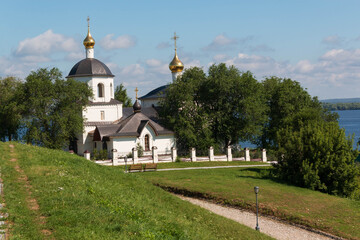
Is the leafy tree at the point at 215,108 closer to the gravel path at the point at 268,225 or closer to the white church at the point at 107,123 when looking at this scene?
the white church at the point at 107,123

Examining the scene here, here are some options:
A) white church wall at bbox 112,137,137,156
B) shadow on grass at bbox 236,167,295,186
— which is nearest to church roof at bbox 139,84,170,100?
white church wall at bbox 112,137,137,156

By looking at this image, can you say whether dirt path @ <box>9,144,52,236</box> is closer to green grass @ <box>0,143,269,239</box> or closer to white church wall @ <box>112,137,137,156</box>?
green grass @ <box>0,143,269,239</box>

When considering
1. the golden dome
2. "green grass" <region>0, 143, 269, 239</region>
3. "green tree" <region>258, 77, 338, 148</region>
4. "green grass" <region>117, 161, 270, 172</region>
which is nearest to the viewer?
"green grass" <region>0, 143, 269, 239</region>

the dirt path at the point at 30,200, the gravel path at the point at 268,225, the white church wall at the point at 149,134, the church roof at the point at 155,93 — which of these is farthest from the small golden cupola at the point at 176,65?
the dirt path at the point at 30,200

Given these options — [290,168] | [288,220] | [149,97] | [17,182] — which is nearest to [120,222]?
[17,182]

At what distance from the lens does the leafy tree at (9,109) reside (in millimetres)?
37053

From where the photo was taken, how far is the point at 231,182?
25203 millimetres

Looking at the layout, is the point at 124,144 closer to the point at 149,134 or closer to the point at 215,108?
the point at 149,134

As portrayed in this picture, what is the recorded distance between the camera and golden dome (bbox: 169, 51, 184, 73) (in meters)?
49.3

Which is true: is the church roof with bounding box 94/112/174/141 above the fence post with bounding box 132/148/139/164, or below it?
above

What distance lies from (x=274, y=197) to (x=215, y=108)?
19852 mm

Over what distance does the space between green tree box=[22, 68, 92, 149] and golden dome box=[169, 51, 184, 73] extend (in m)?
13.8

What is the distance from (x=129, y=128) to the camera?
128 ft

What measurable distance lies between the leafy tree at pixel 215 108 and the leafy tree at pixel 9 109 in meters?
13.4
